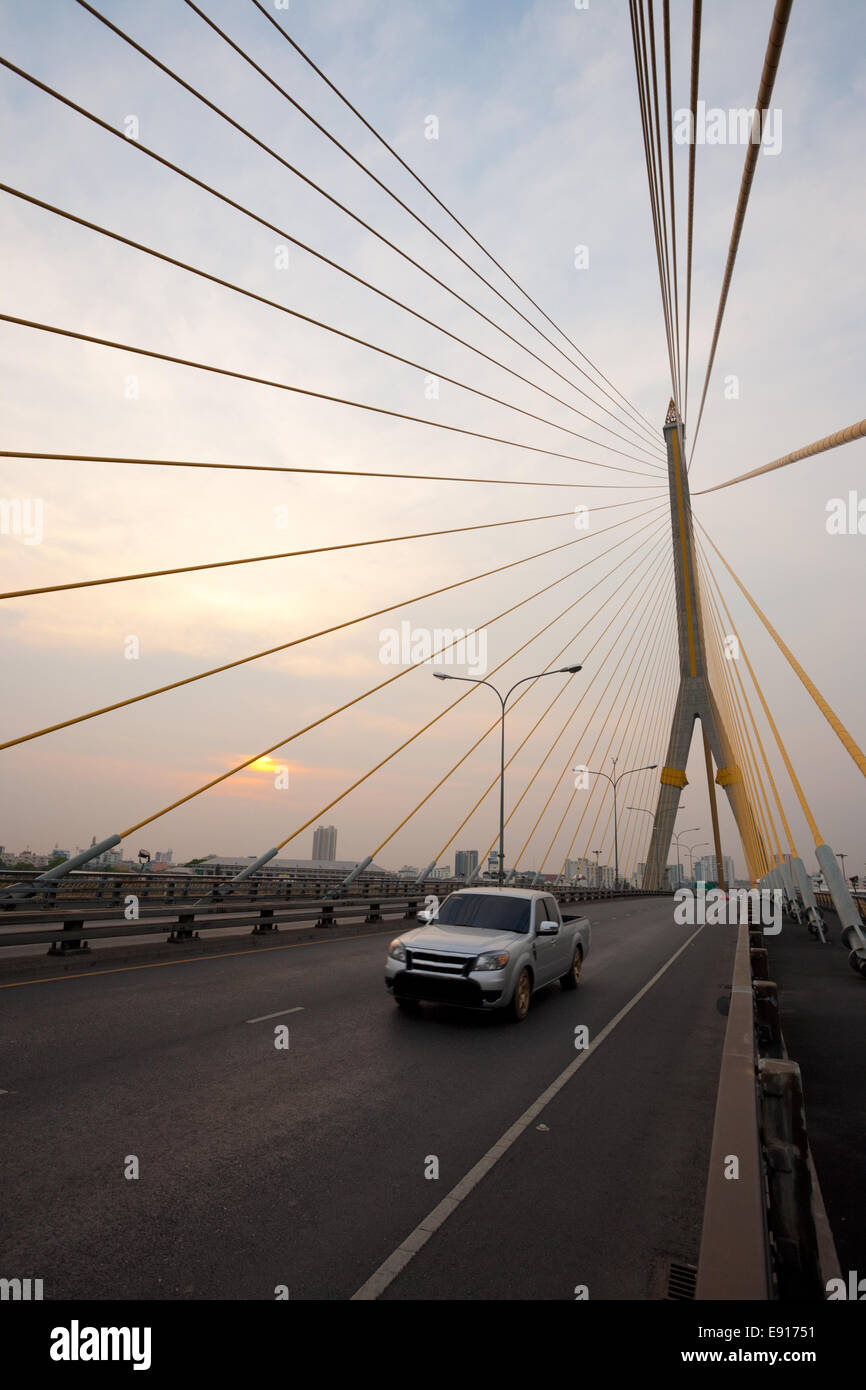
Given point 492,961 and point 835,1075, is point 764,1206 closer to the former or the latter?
point 835,1075

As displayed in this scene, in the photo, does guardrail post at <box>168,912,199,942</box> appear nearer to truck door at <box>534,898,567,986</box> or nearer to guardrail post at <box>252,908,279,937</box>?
guardrail post at <box>252,908,279,937</box>

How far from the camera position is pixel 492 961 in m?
9.64

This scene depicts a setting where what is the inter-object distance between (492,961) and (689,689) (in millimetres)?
40056

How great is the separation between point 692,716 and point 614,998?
3699 cm

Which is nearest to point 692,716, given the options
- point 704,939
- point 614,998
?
point 704,939

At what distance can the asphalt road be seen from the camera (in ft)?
12.9

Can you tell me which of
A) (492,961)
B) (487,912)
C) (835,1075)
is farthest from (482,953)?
(835,1075)

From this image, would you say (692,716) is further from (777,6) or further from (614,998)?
(777,6)

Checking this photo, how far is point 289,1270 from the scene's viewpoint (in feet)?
12.6

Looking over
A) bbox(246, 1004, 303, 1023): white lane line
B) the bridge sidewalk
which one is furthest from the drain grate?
bbox(246, 1004, 303, 1023): white lane line

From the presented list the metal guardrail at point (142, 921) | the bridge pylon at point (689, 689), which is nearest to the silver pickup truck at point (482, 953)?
the metal guardrail at point (142, 921)

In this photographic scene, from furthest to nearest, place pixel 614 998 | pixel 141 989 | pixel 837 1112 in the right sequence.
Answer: pixel 614 998, pixel 141 989, pixel 837 1112

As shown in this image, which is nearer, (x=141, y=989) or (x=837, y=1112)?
(x=837, y=1112)

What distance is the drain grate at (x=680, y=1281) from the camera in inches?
149
